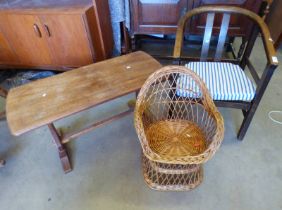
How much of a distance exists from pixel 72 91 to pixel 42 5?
938mm

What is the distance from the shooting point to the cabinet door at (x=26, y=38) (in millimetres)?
1625

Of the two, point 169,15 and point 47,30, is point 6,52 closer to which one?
point 47,30

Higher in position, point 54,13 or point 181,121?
point 54,13

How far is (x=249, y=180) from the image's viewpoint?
1273mm

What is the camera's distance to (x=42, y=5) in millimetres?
1646

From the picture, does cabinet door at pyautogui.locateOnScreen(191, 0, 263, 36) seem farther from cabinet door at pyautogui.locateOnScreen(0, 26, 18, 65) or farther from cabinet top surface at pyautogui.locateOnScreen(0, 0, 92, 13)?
cabinet door at pyautogui.locateOnScreen(0, 26, 18, 65)

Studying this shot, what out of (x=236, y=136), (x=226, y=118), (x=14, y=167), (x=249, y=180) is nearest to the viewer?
(x=249, y=180)

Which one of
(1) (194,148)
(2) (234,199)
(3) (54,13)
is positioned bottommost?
(2) (234,199)

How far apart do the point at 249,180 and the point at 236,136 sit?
0.34m

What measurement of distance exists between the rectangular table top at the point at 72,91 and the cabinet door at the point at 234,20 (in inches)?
26.6

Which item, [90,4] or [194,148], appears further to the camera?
[90,4]

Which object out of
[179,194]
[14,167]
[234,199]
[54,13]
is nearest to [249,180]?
[234,199]

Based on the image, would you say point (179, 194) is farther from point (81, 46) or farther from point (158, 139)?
point (81, 46)

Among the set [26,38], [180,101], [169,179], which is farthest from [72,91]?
[26,38]
